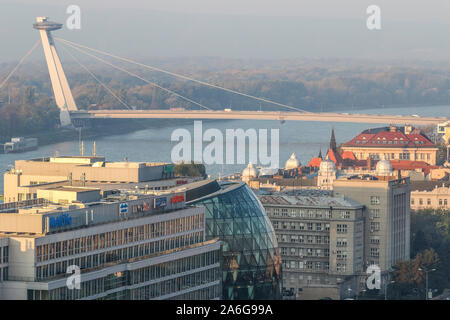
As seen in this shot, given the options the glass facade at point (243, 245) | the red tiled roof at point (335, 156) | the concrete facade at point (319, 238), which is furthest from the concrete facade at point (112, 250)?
the red tiled roof at point (335, 156)

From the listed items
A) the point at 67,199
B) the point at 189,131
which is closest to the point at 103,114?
the point at 189,131

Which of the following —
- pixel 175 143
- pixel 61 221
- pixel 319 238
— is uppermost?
pixel 61 221

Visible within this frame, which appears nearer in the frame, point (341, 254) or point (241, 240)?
point (241, 240)

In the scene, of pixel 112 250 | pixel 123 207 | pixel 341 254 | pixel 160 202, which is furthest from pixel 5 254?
pixel 341 254

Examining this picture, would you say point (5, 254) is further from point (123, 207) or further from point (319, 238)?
point (319, 238)

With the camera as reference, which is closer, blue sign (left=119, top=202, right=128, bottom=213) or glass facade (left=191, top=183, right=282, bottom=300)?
blue sign (left=119, top=202, right=128, bottom=213)

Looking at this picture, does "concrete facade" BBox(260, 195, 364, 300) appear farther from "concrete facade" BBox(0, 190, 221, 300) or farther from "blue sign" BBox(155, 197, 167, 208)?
"blue sign" BBox(155, 197, 167, 208)

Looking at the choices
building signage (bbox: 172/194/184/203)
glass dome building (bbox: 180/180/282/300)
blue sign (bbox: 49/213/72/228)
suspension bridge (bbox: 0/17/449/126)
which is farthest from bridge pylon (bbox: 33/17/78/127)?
blue sign (bbox: 49/213/72/228)
